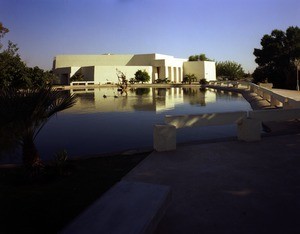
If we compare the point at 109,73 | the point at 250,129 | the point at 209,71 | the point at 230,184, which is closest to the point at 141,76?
the point at 109,73

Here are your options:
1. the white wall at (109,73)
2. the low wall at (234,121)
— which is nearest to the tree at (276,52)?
the white wall at (109,73)

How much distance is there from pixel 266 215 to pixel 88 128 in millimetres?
9790

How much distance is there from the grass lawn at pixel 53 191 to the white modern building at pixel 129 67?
57.4 metres

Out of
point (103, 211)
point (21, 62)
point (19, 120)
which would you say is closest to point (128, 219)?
point (103, 211)

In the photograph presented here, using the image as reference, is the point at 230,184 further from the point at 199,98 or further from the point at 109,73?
the point at 109,73

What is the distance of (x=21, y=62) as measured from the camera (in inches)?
1264

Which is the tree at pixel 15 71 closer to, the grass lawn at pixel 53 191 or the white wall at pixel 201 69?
the grass lawn at pixel 53 191

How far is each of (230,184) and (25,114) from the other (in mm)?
3224

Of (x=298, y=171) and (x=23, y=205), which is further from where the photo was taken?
(x=298, y=171)

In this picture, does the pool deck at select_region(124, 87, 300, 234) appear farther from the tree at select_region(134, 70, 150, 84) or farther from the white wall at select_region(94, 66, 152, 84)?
the white wall at select_region(94, 66, 152, 84)

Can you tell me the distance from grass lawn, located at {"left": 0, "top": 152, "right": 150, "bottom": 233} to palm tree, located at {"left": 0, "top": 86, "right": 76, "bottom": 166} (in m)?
0.47

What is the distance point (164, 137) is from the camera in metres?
6.80

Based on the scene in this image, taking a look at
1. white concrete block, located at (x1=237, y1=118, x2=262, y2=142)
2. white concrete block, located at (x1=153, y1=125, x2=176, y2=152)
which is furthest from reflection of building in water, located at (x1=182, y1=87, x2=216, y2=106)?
white concrete block, located at (x1=153, y1=125, x2=176, y2=152)

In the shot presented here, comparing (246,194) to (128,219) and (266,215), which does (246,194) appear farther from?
(128,219)
